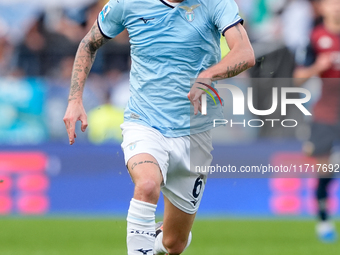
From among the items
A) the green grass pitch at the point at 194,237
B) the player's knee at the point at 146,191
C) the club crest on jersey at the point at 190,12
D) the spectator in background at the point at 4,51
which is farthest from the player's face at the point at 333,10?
the spectator in background at the point at 4,51

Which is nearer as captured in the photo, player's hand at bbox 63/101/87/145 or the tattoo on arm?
player's hand at bbox 63/101/87/145

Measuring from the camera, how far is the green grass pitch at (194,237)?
26.6 ft

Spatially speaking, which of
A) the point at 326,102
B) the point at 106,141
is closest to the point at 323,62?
the point at 326,102

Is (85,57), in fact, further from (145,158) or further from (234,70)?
(234,70)

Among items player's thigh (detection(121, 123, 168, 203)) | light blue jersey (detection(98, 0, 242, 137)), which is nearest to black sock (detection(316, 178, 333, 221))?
light blue jersey (detection(98, 0, 242, 137))

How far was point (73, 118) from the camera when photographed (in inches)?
202

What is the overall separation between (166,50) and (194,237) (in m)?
4.73

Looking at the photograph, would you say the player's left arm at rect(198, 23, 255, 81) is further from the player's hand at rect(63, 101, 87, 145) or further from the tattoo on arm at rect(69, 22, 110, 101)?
the tattoo on arm at rect(69, 22, 110, 101)

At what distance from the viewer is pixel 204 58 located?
210 inches

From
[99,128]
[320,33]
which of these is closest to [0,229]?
[99,128]

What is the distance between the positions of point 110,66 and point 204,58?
7250 mm

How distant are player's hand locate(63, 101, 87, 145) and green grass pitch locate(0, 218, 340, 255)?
9.74 ft

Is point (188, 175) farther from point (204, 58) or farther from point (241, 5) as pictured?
point (241, 5)

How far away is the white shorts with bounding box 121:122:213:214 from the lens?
511 centimetres
